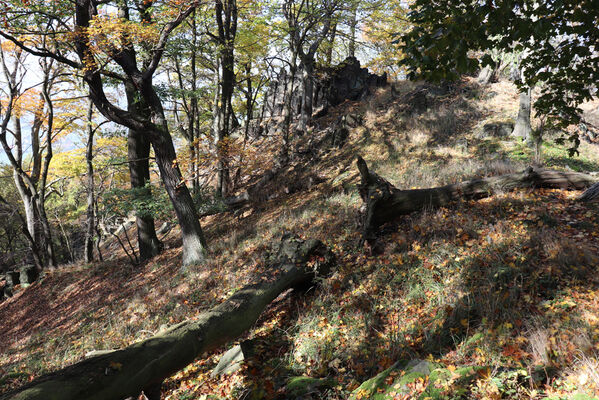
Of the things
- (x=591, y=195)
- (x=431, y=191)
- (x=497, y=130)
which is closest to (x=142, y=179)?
(x=431, y=191)

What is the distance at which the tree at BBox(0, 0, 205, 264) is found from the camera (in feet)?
22.2

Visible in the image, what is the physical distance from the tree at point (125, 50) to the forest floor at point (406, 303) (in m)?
2.21

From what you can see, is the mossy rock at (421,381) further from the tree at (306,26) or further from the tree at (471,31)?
the tree at (306,26)

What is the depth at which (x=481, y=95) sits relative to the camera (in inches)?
562

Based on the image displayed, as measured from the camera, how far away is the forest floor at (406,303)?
286cm

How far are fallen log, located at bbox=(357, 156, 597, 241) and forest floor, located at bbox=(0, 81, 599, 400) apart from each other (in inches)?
11.4

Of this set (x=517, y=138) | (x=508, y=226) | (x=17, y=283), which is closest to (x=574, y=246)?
(x=508, y=226)

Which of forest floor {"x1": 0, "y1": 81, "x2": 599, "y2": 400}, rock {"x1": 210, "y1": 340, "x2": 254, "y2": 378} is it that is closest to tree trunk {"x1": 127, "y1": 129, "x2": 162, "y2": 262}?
forest floor {"x1": 0, "y1": 81, "x2": 599, "y2": 400}

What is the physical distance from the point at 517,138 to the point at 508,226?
6884 mm

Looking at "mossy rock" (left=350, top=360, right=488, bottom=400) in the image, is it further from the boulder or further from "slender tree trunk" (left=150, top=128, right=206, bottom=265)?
the boulder

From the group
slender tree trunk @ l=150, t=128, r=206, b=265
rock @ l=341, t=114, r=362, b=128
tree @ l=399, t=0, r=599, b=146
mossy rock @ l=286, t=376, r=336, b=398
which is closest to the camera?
tree @ l=399, t=0, r=599, b=146

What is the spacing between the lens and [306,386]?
3109 millimetres

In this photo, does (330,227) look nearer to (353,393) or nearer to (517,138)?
(353,393)

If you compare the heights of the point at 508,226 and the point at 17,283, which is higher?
the point at 508,226
